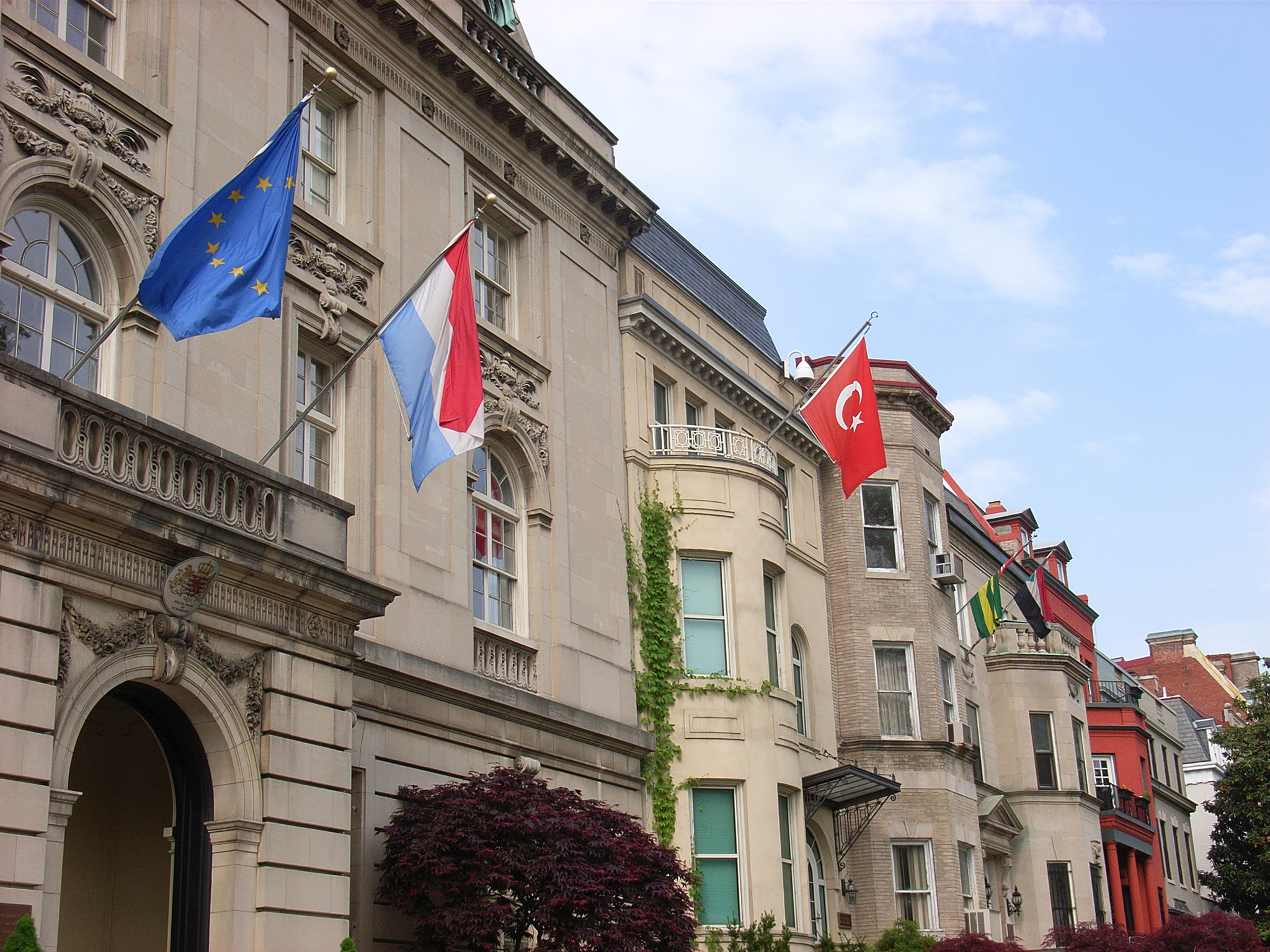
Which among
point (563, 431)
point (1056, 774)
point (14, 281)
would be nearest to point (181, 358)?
point (14, 281)

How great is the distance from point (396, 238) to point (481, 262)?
3.07 m

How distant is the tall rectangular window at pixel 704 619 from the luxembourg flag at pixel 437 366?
10628 millimetres

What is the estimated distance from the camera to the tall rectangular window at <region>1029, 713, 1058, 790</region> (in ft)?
133

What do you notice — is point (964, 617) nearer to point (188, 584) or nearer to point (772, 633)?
point (772, 633)

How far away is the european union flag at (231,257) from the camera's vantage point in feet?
45.5

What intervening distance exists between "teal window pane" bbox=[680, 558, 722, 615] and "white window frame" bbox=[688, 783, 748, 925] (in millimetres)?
3190

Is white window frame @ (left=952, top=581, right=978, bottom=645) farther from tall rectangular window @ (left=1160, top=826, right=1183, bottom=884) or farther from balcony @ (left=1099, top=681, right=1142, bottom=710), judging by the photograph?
tall rectangular window @ (left=1160, top=826, right=1183, bottom=884)

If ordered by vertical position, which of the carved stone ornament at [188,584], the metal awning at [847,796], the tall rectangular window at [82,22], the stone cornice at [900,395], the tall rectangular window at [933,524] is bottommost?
the metal awning at [847,796]

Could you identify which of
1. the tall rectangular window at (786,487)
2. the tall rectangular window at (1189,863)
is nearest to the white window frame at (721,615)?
the tall rectangular window at (786,487)

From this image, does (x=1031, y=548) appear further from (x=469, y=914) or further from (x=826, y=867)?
(x=469, y=914)

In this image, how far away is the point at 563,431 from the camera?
24656mm

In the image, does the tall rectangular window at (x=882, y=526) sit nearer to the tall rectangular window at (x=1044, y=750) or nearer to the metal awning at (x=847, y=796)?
the metal awning at (x=847, y=796)

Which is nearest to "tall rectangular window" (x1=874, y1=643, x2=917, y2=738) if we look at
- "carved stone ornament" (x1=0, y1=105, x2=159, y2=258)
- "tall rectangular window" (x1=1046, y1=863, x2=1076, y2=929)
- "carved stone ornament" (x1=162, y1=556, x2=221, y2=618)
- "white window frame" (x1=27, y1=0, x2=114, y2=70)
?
"tall rectangular window" (x1=1046, y1=863, x2=1076, y2=929)

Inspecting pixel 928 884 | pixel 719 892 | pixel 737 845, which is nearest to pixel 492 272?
pixel 737 845
